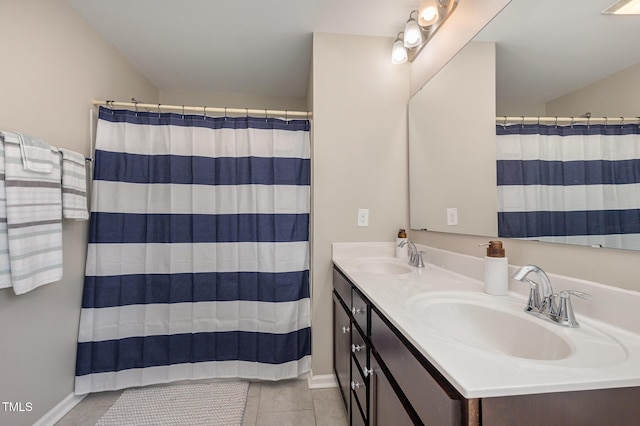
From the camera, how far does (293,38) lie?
1.81 metres

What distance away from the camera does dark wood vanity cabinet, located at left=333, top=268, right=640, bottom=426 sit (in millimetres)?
473

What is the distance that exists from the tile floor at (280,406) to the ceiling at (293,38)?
1.87m

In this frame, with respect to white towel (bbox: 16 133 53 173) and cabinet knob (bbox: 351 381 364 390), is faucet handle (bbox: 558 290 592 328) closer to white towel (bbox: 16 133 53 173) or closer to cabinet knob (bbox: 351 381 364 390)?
cabinet knob (bbox: 351 381 364 390)

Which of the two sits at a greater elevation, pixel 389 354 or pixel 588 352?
pixel 588 352

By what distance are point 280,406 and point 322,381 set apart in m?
0.31

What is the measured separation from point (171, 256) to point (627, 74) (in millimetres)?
2205

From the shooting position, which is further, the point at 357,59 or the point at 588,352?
the point at 357,59

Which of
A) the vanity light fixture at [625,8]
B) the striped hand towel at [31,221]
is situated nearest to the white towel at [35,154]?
the striped hand towel at [31,221]

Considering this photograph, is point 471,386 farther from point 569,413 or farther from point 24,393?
point 24,393

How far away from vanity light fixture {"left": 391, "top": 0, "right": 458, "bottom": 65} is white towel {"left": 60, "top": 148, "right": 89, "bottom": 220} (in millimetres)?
2008

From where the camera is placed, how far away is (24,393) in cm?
128

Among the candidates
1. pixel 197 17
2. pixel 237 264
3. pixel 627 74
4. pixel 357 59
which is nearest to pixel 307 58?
pixel 357 59

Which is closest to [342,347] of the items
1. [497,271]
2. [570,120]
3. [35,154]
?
[497,271]

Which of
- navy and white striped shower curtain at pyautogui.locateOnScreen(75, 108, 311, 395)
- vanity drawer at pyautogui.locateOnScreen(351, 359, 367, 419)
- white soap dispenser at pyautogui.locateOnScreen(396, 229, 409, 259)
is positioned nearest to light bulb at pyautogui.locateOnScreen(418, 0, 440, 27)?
navy and white striped shower curtain at pyautogui.locateOnScreen(75, 108, 311, 395)
